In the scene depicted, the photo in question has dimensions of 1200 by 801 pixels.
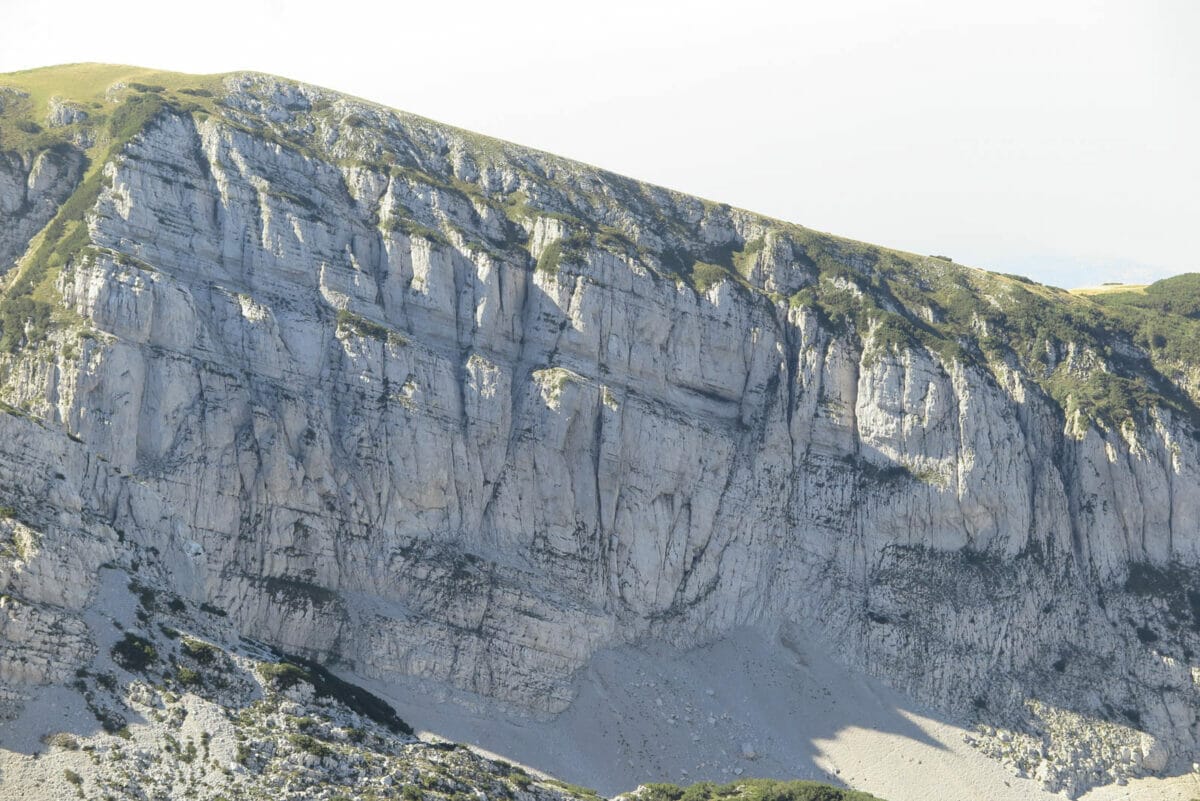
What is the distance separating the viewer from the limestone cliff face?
314 feet

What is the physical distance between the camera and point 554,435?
108 metres

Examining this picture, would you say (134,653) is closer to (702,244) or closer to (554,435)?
(554,435)

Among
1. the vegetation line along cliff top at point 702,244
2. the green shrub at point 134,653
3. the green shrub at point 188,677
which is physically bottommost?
the green shrub at point 188,677

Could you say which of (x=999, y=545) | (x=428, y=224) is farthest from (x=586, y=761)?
(x=428, y=224)

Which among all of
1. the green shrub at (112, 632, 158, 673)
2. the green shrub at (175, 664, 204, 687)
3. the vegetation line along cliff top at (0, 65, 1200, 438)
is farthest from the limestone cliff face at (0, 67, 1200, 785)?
the green shrub at (175, 664, 204, 687)

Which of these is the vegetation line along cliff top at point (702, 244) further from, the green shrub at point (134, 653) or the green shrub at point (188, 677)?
the green shrub at point (188, 677)

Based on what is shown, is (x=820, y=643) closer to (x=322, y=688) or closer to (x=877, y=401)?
(x=877, y=401)

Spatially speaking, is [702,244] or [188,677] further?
[702,244]

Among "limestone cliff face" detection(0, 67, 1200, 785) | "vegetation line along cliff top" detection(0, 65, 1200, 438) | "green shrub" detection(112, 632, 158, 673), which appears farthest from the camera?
"vegetation line along cliff top" detection(0, 65, 1200, 438)

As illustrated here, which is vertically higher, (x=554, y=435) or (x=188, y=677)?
(x=554, y=435)

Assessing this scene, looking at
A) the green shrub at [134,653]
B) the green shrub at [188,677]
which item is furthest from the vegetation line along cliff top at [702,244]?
the green shrub at [188,677]

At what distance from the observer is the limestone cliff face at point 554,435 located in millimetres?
95562

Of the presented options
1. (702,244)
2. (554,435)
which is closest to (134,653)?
(554,435)

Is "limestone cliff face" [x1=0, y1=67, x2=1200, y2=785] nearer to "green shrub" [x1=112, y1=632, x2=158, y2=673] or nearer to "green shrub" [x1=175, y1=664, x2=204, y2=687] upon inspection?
"green shrub" [x1=112, y1=632, x2=158, y2=673]
